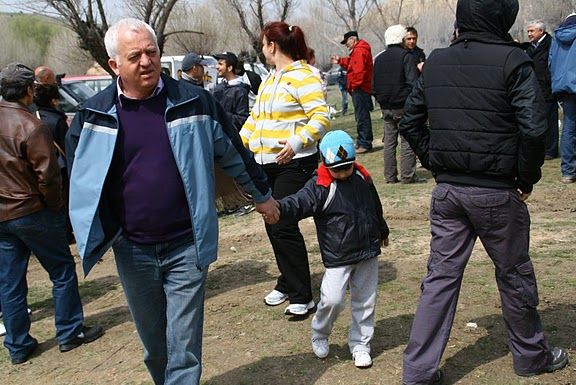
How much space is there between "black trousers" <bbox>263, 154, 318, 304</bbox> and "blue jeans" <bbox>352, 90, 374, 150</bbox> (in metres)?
7.37

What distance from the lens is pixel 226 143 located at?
11.5ft

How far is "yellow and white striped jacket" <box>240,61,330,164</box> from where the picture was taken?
183 inches

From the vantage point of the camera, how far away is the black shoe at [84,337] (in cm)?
530

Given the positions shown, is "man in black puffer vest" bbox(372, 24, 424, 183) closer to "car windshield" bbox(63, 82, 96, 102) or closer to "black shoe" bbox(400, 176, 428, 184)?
"black shoe" bbox(400, 176, 428, 184)

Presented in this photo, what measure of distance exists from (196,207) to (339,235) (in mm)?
1051

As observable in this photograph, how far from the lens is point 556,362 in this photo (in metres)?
3.82

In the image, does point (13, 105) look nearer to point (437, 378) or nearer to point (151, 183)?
point (151, 183)

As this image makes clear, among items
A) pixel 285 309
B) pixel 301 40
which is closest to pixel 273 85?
pixel 301 40

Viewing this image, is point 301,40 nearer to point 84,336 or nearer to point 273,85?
point 273,85

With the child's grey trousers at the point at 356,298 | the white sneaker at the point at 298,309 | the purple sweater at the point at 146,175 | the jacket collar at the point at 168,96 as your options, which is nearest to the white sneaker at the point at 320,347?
the child's grey trousers at the point at 356,298

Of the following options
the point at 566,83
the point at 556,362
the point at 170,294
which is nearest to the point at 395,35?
the point at 566,83

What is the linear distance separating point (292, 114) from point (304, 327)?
146 cm

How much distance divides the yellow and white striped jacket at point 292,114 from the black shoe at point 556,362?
1.93 meters

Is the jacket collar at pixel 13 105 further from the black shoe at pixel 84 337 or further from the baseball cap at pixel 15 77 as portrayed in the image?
the black shoe at pixel 84 337
